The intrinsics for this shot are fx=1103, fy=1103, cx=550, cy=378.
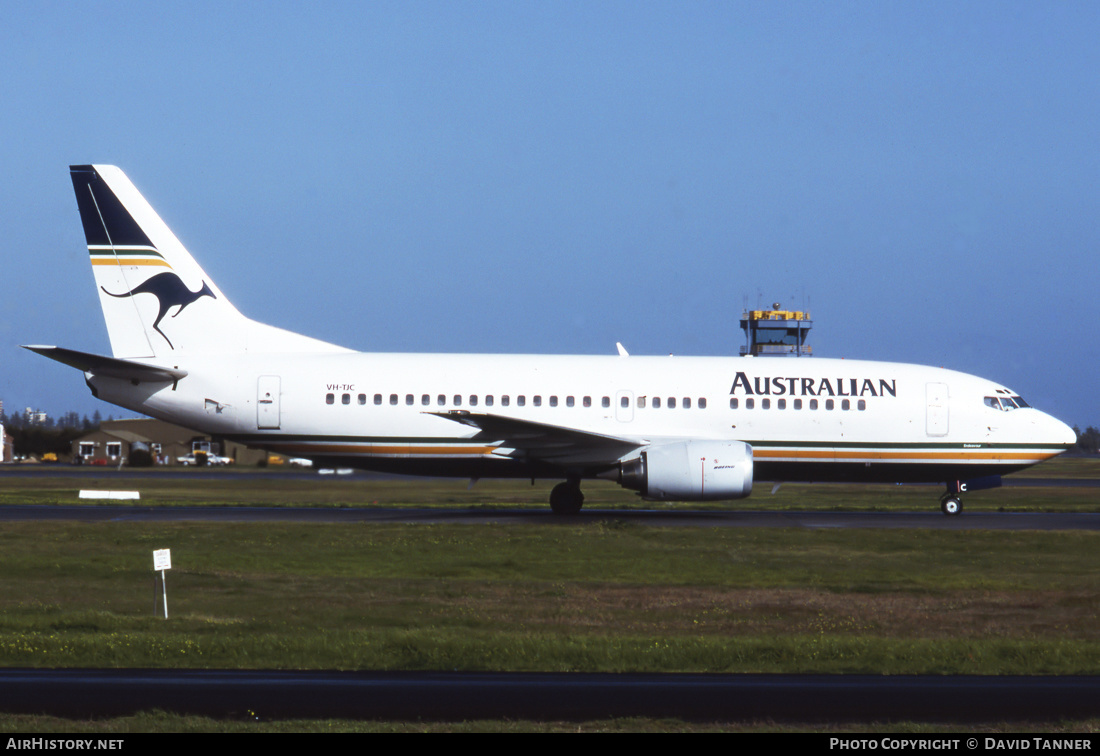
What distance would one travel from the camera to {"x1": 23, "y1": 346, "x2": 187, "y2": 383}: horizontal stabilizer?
26047 millimetres

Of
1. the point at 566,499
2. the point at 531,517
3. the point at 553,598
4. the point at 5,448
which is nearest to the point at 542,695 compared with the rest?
the point at 553,598

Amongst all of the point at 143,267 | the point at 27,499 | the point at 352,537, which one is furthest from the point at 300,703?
the point at 27,499

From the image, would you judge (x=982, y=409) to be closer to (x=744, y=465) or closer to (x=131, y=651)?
(x=744, y=465)

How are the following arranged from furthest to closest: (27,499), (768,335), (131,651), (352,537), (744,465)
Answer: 1. (768,335)
2. (27,499)
3. (744,465)
4. (352,537)
5. (131,651)

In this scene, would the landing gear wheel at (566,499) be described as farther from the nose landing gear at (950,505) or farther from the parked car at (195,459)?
the parked car at (195,459)

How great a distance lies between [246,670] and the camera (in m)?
10.8

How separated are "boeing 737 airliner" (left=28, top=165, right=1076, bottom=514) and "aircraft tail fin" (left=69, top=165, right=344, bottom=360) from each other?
0.04 meters

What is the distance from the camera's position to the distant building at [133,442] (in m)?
90.4

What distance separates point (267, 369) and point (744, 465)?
1226 cm

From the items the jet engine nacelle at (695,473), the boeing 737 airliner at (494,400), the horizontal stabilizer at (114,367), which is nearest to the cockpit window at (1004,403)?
the boeing 737 airliner at (494,400)

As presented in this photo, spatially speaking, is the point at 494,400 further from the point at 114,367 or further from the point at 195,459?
the point at 195,459

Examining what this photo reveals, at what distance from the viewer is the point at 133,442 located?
93.0 metres

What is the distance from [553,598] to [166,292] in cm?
1725

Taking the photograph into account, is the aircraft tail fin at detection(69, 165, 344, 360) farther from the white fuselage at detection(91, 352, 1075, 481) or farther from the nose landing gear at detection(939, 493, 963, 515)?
the nose landing gear at detection(939, 493, 963, 515)
